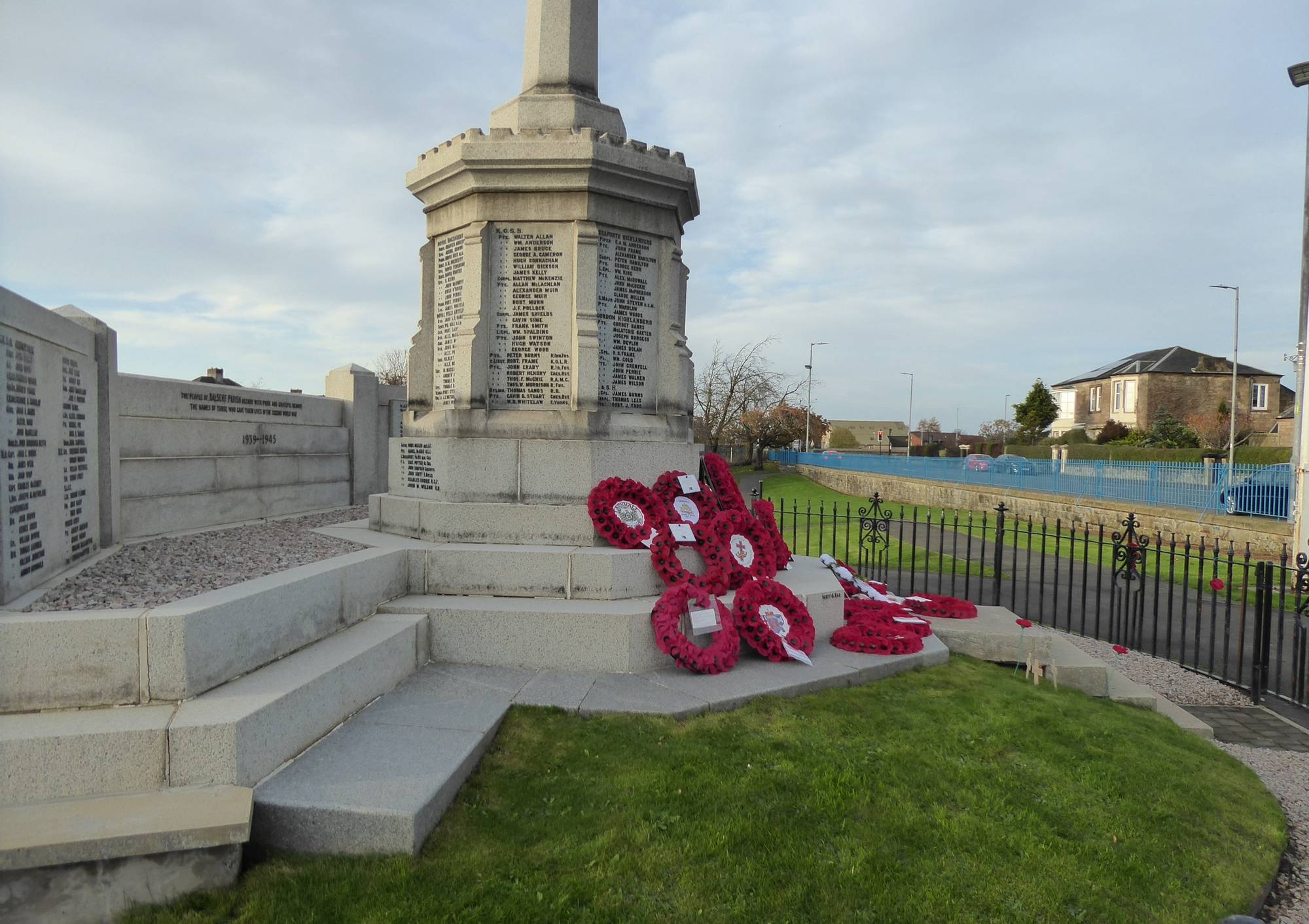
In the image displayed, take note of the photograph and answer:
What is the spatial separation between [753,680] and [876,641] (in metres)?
1.50

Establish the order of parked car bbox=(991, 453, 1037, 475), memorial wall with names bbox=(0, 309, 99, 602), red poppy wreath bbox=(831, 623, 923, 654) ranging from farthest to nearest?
parked car bbox=(991, 453, 1037, 475) < red poppy wreath bbox=(831, 623, 923, 654) < memorial wall with names bbox=(0, 309, 99, 602)

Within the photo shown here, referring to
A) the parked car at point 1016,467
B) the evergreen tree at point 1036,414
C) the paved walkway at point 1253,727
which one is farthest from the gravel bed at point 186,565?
the evergreen tree at point 1036,414

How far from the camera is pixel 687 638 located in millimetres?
Answer: 5617

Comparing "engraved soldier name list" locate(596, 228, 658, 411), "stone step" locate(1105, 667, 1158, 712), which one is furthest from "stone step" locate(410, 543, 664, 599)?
"stone step" locate(1105, 667, 1158, 712)

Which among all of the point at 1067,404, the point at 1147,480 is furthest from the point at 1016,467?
the point at 1067,404

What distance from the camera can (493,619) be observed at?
5383mm

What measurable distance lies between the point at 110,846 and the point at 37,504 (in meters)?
2.47

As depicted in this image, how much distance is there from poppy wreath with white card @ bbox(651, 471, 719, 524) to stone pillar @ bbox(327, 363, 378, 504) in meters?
5.55

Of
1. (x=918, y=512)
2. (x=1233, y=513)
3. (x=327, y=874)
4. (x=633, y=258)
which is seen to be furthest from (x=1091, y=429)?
(x=327, y=874)

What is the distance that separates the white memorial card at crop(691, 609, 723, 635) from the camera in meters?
5.52

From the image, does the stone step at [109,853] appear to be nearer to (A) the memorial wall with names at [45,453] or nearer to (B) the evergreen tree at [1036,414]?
(A) the memorial wall with names at [45,453]

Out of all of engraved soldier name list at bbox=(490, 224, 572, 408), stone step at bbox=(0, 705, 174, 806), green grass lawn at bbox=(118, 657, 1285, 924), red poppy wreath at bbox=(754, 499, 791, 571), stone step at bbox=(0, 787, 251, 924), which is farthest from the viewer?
red poppy wreath at bbox=(754, 499, 791, 571)

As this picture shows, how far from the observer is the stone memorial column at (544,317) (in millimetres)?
6449

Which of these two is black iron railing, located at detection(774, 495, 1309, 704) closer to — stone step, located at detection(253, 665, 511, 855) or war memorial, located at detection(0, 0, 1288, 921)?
war memorial, located at detection(0, 0, 1288, 921)
